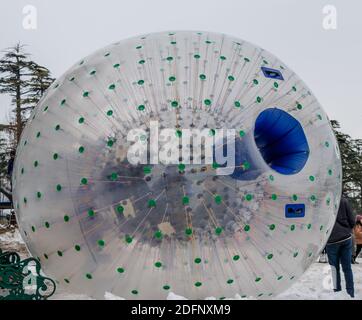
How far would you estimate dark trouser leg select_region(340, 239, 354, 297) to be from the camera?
17.7 feet

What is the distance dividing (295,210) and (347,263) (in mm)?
1965

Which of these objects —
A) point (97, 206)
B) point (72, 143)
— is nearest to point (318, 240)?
point (97, 206)

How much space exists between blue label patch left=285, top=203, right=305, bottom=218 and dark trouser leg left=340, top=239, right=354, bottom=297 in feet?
5.99

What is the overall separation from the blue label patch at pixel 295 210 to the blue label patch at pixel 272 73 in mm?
1095

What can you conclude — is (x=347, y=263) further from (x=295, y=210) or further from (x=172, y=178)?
(x=172, y=178)

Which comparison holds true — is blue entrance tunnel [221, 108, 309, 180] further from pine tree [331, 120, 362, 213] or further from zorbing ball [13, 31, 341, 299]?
pine tree [331, 120, 362, 213]

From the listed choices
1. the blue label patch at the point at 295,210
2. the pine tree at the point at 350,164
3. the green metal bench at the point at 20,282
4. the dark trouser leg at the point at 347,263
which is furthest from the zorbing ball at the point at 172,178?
the pine tree at the point at 350,164

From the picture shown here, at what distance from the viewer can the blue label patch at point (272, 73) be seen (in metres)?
4.15

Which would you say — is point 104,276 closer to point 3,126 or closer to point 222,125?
point 222,125

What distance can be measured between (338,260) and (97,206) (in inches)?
127

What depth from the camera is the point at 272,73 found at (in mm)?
4203

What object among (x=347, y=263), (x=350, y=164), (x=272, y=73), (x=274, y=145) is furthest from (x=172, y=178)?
(x=350, y=164)

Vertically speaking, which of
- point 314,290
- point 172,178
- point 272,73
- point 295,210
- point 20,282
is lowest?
point 314,290

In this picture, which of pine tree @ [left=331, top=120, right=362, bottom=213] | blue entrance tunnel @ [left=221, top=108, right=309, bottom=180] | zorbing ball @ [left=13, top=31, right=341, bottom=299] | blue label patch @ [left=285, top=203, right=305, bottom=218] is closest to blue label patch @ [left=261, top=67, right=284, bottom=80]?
zorbing ball @ [left=13, top=31, right=341, bottom=299]
